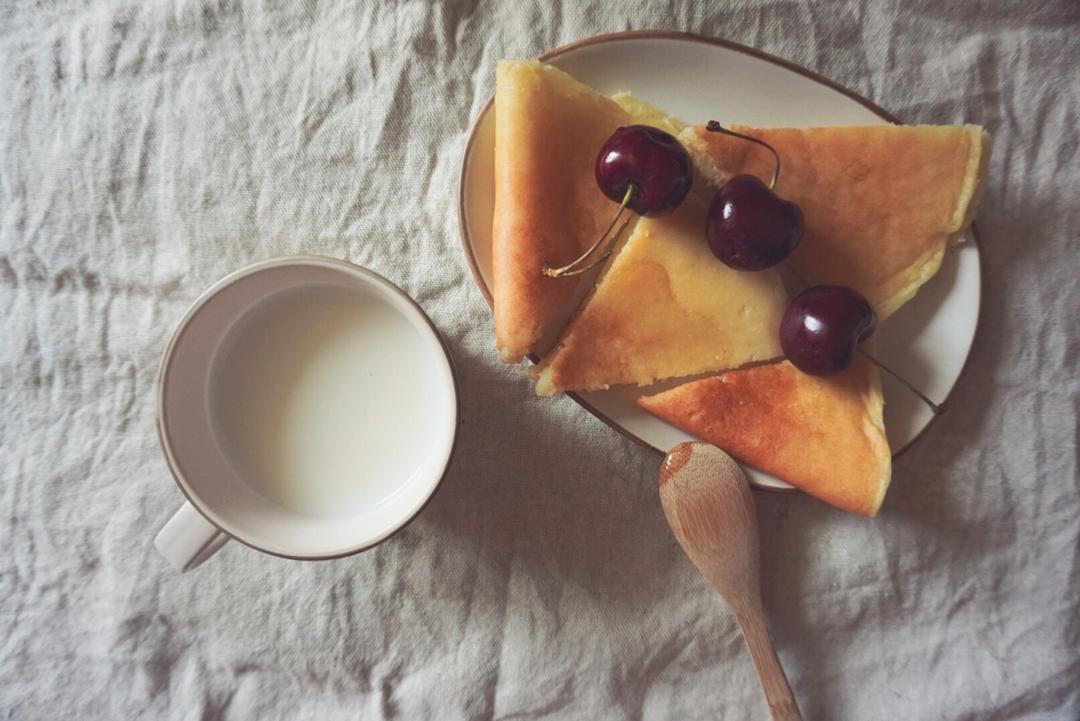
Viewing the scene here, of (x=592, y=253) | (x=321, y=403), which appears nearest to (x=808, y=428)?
(x=592, y=253)

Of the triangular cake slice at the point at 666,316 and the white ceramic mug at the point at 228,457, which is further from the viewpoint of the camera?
the triangular cake slice at the point at 666,316

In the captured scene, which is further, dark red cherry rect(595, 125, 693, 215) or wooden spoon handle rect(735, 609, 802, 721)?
wooden spoon handle rect(735, 609, 802, 721)

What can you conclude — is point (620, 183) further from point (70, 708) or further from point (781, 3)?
point (70, 708)

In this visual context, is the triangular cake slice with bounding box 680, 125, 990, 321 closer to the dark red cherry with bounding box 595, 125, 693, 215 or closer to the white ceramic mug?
the dark red cherry with bounding box 595, 125, 693, 215

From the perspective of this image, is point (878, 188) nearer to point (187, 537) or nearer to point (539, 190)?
point (539, 190)

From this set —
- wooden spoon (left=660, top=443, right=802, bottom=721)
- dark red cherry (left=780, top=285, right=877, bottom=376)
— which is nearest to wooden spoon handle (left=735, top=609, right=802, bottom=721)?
wooden spoon (left=660, top=443, right=802, bottom=721)

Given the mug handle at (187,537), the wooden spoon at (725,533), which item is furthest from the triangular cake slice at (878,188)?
the mug handle at (187,537)

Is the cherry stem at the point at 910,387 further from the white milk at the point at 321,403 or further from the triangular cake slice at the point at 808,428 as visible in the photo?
the white milk at the point at 321,403
